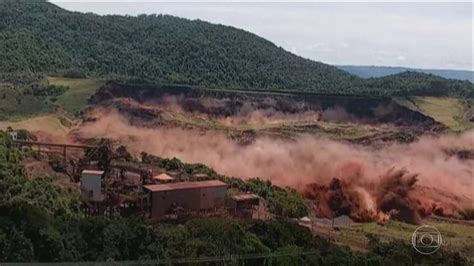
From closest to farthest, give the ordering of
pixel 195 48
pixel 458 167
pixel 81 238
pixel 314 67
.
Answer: pixel 81 238 < pixel 458 167 < pixel 195 48 < pixel 314 67

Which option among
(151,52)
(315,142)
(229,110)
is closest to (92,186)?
(315,142)

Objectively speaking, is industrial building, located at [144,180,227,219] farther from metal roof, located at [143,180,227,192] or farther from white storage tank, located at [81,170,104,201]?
white storage tank, located at [81,170,104,201]

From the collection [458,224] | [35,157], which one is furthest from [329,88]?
[35,157]

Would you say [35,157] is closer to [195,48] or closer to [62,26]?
[195,48]

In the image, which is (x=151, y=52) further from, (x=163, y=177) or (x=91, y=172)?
(x=91, y=172)

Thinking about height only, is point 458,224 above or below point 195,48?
below
